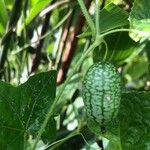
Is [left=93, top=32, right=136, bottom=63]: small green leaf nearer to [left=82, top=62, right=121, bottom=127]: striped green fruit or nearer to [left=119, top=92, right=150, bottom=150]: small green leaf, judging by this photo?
[left=119, top=92, right=150, bottom=150]: small green leaf

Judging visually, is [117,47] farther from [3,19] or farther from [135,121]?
[3,19]

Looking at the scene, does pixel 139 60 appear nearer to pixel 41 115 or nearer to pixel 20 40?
pixel 20 40

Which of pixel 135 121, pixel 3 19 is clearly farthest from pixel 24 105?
pixel 3 19

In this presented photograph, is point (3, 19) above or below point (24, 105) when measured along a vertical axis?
above

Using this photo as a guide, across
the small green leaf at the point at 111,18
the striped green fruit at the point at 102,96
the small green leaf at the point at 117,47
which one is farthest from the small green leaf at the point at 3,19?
the striped green fruit at the point at 102,96

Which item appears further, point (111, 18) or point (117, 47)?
point (117, 47)

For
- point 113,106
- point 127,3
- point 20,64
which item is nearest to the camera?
point 113,106

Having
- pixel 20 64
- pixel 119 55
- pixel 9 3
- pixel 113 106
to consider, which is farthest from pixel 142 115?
pixel 9 3
